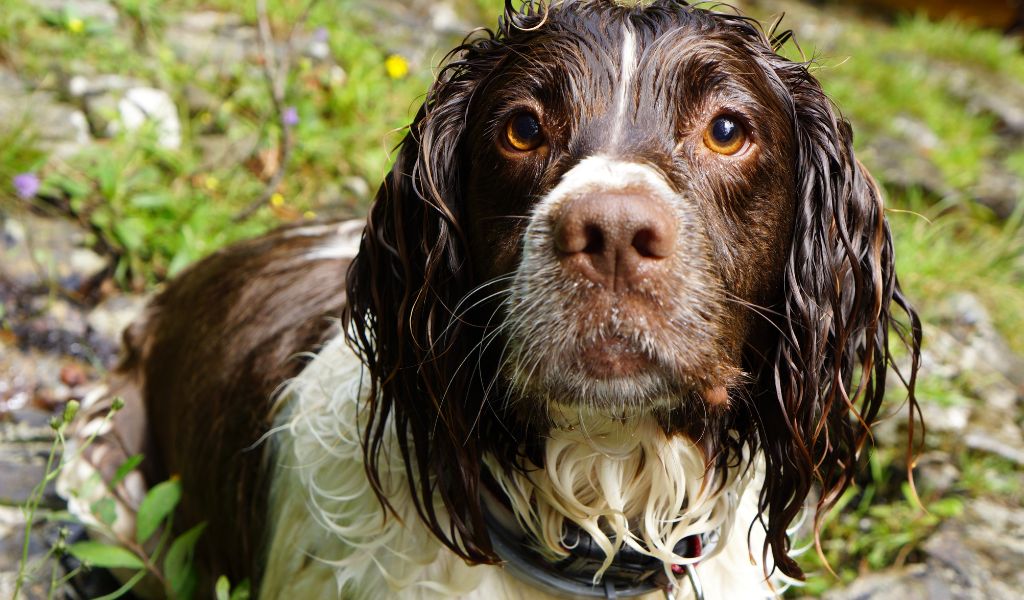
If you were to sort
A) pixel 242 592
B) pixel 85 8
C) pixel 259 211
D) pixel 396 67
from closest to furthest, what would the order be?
1. pixel 242 592
2. pixel 259 211
3. pixel 85 8
4. pixel 396 67

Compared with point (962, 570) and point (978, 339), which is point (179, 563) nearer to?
point (962, 570)

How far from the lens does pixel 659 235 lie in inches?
64.9

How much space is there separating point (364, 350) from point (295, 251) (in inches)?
43.5

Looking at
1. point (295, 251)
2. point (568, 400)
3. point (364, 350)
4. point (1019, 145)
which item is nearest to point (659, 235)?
point (568, 400)

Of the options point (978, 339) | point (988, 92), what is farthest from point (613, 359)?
point (988, 92)

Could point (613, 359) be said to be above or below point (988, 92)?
above

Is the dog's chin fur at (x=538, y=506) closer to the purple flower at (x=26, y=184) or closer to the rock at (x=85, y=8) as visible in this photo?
the purple flower at (x=26, y=184)

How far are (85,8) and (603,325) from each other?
4.62 metres

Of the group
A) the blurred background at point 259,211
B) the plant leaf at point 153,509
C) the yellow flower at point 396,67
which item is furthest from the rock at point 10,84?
the plant leaf at point 153,509

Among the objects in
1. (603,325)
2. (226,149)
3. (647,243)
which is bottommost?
(226,149)

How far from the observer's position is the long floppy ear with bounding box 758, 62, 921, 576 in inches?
79.6

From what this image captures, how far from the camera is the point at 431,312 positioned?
2033mm

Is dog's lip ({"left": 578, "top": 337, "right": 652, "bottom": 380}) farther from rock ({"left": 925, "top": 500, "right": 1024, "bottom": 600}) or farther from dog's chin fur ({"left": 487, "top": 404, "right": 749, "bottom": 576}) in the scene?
rock ({"left": 925, "top": 500, "right": 1024, "bottom": 600})

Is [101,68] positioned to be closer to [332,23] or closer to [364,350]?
[332,23]
